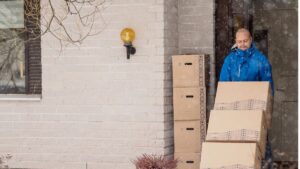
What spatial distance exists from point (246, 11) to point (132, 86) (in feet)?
5.64

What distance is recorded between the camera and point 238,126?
9.84 m

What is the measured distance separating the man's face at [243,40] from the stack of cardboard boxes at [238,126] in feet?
1.26

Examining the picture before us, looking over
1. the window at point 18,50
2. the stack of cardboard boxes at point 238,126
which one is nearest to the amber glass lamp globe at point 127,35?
the window at point 18,50

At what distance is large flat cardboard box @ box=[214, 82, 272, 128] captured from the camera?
1004 centimetres

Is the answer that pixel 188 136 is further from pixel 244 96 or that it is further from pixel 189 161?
pixel 244 96

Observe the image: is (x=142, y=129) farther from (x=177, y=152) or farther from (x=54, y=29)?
(x=54, y=29)

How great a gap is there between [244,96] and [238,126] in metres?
0.39

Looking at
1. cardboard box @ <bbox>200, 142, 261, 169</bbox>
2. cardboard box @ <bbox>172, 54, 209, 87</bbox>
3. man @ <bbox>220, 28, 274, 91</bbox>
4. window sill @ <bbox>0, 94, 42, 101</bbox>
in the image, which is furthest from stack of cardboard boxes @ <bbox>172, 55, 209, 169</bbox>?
window sill @ <bbox>0, 94, 42, 101</bbox>

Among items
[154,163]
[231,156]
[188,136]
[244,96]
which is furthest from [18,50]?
[231,156]

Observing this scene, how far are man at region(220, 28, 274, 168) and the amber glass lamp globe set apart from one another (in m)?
1.13

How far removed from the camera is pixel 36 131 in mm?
11742

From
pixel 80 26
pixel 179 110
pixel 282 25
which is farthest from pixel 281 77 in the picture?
pixel 80 26

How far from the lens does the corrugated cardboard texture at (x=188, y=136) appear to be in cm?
A: 1122

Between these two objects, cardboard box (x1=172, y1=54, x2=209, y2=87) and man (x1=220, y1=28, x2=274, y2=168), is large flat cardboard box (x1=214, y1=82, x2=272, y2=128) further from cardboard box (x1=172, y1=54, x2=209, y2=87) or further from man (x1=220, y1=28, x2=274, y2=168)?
cardboard box (x1=172, y1=54, x2=209, y2=87)
